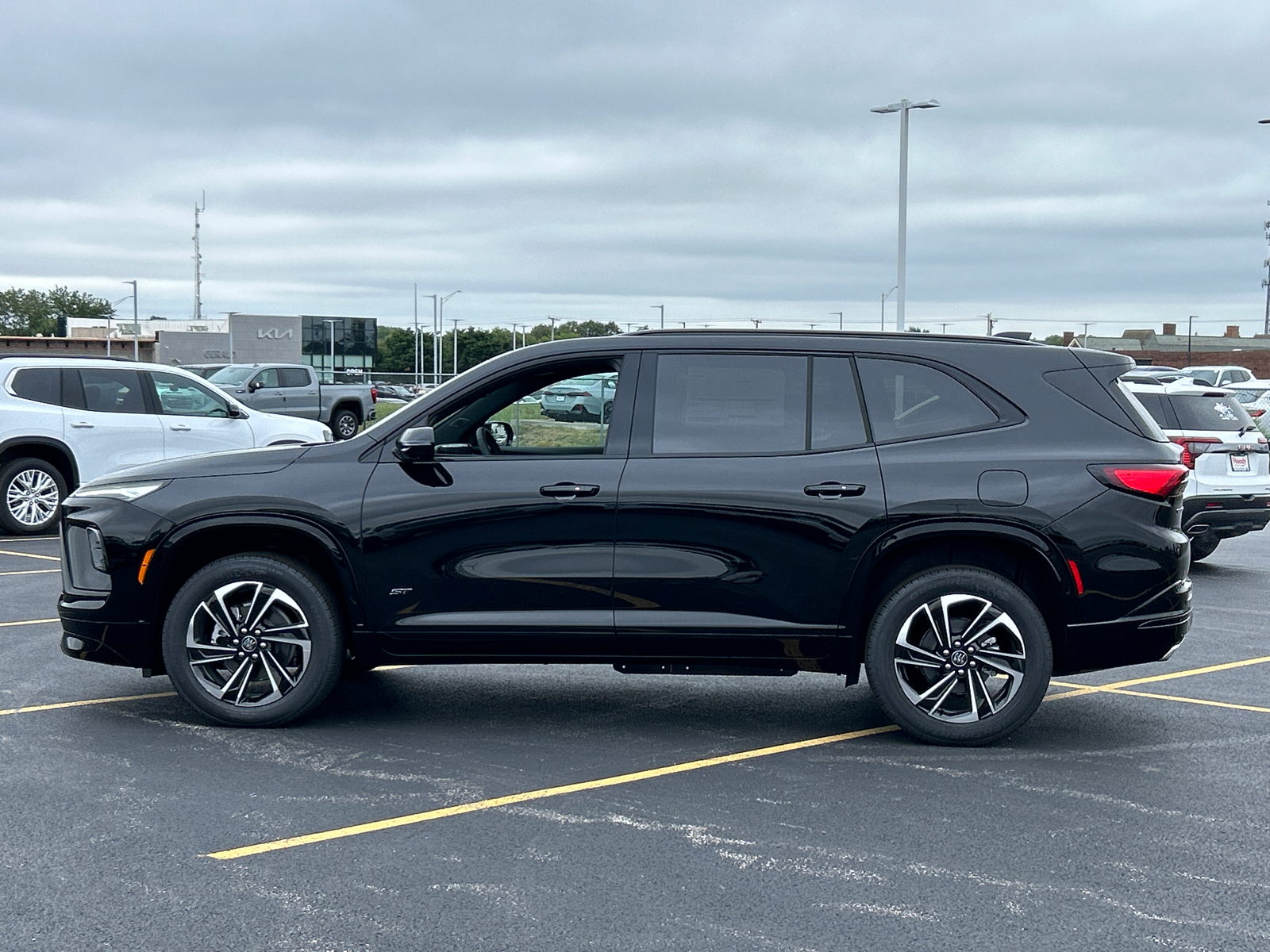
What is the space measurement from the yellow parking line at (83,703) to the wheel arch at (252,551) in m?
0.81

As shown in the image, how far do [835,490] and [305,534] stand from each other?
2509 millimetres

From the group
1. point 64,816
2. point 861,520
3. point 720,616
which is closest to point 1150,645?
point 861,520

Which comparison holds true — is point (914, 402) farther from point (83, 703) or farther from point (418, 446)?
point (83, 703)

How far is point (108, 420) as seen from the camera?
1498cm

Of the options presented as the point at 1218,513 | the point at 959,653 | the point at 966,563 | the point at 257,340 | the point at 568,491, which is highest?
the point at 257,340

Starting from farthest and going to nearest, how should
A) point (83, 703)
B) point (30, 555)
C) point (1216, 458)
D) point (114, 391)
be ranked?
point (114, 391)
point (30, 555)
point (1216, 458)
point (83, 703)

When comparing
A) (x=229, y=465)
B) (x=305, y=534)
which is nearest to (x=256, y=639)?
(x=305, y=534)

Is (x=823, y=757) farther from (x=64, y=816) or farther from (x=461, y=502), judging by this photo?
(x=64, y=816)

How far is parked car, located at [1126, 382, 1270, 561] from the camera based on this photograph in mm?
12211

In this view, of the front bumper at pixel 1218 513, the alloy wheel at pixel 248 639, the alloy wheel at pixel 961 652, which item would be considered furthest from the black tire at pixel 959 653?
the front bumper at pixel 1218 513

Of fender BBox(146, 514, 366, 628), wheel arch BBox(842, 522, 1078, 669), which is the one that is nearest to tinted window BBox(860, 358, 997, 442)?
wheel arch BBox(842, 522, 1078, 669)

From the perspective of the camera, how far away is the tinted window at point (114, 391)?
15.0 m

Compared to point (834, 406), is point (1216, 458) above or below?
below

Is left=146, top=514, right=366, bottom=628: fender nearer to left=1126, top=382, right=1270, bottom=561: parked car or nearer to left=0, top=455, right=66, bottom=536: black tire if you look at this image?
left=1126, top=382, right=1270, bottom=561: parked car
